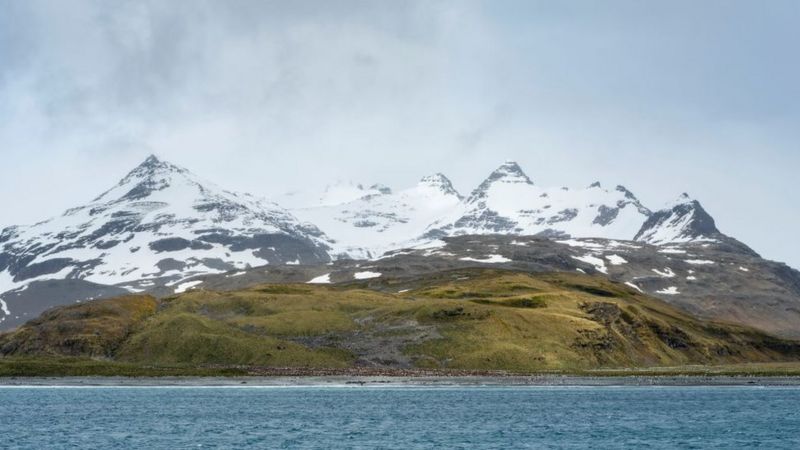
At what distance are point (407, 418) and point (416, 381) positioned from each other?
183 feet

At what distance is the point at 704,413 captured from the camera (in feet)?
386

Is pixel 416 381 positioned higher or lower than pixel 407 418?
higher

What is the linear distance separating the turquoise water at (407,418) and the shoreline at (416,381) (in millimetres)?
3473

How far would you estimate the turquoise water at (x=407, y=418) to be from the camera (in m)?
90.9

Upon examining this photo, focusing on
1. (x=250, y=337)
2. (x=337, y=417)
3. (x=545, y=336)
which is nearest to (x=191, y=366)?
(x=250, y=337)

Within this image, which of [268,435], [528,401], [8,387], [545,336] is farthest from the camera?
[545,336]

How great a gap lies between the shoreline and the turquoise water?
137 inches

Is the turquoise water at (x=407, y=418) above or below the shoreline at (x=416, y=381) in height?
below

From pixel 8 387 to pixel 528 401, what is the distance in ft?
281

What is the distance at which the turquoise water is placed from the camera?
298 ft

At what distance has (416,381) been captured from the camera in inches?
6678

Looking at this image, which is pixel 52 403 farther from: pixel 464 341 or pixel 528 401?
pixel 464 341

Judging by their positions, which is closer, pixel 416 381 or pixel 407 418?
pixel 407 418

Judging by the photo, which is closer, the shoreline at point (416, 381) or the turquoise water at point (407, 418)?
the turquoise water at point (407, 418)
